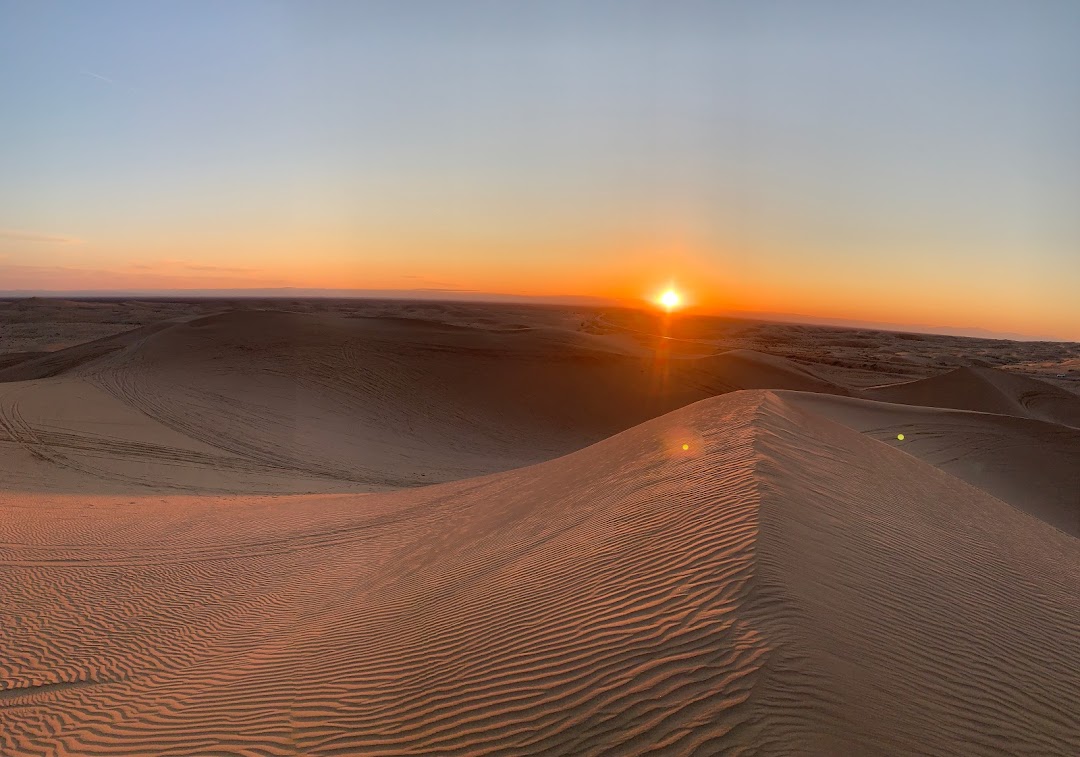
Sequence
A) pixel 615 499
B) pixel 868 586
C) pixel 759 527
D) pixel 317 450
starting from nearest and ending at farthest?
1. pixel 868 586
2. pixel 759 527
3. pixel 615 499
4. pixel 317 450

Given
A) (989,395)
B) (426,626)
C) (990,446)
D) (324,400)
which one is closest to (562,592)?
(426,626)

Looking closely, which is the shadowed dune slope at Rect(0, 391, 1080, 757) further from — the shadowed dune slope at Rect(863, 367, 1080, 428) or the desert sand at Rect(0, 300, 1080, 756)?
the shadowed dune slope at Rect(863, 367, 1080, 428)

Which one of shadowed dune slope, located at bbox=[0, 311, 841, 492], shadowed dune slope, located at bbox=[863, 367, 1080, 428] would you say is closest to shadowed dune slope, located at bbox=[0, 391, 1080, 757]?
shadowed dune slope, located at bbox=[0, 311, 841, 492]

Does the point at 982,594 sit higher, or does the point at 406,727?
the point at 982,594

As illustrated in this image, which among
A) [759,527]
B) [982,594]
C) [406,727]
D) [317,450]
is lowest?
[317,450]

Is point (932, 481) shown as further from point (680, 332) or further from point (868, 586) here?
point (680, 332)

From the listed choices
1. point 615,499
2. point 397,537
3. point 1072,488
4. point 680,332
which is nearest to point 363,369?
point 397,537

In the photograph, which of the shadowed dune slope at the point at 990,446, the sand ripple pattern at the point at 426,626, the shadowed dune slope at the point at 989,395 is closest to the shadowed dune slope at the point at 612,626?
the sand ripple pattern at the point at 426,626
